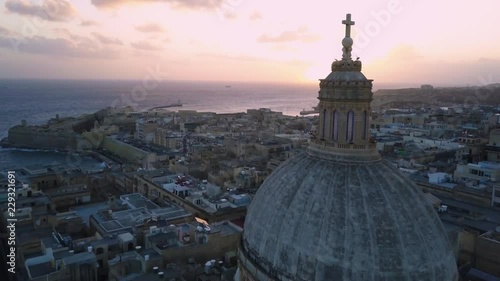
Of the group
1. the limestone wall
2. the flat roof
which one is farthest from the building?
the limestone wall

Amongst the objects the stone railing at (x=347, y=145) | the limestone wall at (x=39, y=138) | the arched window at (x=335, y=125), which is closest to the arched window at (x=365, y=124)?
the stone railing at (x=347, y=145)

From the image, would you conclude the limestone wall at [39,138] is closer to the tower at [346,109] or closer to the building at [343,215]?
the building at [343,215]

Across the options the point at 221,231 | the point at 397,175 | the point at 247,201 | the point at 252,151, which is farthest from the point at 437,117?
the point at 397,175

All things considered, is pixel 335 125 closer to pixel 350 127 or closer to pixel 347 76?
pixel 350 127

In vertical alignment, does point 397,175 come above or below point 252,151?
above

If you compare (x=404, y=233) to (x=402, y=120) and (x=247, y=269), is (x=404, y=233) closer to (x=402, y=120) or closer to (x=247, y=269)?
(x=247, y=269)

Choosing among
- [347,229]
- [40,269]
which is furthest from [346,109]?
[40,269]
